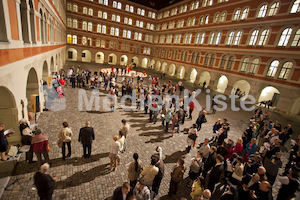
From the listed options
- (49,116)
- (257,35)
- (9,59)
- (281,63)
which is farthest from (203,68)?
(9,59)

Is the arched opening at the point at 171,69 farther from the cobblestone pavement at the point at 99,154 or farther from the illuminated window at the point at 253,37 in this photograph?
the cobblestone pavement at the point at 99,154

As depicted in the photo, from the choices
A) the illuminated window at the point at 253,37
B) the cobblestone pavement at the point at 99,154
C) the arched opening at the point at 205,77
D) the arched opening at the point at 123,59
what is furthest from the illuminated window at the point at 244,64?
the arched opening at the point at 123,59

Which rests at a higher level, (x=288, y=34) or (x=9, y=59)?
(x=288, y=34)

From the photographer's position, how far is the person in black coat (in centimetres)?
377

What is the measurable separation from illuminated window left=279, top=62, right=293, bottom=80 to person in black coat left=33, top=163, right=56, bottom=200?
22.0 m

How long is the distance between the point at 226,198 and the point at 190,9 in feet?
111

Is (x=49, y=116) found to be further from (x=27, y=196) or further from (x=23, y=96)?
(x=27, y=196)

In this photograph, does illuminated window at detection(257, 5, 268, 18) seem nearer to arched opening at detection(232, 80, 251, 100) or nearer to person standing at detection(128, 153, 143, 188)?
arched opening at detection(232, 80, 251, 100)

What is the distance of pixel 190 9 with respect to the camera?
98.3ft

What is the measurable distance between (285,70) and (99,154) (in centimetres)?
2057

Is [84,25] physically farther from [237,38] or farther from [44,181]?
[44,181]

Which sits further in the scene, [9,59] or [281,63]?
[281,63]

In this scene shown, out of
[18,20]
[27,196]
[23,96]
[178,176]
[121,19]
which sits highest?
[121,19]

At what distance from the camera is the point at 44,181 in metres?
3.80
